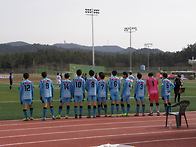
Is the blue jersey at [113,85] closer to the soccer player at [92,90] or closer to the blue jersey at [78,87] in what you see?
the soccer player at [92,90]

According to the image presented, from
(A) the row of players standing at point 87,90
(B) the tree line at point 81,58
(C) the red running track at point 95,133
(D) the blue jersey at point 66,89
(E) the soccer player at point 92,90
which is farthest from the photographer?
(B) the tree line at point 81,58

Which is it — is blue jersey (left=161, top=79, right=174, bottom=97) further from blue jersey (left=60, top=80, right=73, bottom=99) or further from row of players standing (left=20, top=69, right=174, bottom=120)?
blue jersey (left=60, top=80, right=73, bottom=99)

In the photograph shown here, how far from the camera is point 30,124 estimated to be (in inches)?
663

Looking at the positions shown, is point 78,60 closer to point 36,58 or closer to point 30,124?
point 36,58

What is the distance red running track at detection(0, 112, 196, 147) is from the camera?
40.0 feet

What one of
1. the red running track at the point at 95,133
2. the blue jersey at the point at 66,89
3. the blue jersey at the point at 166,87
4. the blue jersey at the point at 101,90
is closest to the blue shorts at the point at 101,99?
the blue jersey at the point at 101,90

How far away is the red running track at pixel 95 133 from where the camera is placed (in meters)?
12.2

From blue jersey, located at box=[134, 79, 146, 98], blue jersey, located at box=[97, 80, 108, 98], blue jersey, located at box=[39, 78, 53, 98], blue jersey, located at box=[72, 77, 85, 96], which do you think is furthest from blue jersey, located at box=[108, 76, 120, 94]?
blue jersey, located at box=[39, 78, 53, 98]

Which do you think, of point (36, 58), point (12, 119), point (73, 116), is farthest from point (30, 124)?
point (36, 58)

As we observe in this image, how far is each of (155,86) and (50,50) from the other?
124 meters

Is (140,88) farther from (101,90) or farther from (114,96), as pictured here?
(101,90)

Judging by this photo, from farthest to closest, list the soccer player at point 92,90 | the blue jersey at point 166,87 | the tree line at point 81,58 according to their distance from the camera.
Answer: the tree line at point 81,58, the blue jersey at point 166,87, the soccer player at point 92,90

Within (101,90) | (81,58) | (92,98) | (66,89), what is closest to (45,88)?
(66,89)

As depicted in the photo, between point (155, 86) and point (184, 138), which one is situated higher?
point (155, 86)
